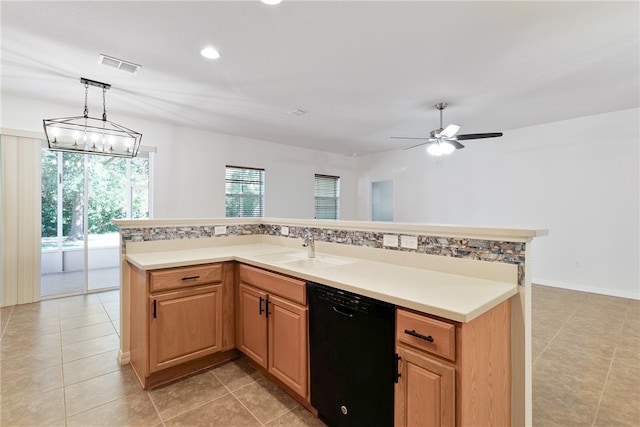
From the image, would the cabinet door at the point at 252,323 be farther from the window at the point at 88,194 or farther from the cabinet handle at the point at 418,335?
the window at the point at 88,194

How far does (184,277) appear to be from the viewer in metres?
2.13

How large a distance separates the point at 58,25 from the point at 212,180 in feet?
10.8

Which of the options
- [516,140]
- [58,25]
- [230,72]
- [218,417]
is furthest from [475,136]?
[58,25]

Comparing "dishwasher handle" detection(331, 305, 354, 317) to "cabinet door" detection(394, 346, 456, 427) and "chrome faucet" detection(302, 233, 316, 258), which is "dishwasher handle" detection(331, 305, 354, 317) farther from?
"chrome faucet" detection(302, 233, 316, 258)

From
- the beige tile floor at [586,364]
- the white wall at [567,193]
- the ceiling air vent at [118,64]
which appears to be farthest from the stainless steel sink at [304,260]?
the white wall at [567,193]

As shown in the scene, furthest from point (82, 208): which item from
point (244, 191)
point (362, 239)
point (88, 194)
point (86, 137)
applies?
point (362, 239)

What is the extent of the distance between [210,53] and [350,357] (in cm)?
265

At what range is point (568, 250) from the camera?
465 centimetres

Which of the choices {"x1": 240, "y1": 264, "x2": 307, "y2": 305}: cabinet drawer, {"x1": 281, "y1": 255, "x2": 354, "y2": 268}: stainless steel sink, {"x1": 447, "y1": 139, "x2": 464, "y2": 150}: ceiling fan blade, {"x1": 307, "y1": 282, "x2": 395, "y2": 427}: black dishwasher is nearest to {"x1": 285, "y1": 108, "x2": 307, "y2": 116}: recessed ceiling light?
{"x1": 447, "y1": 139, "x2": 464, "y2": 150}: ceiling fan blade

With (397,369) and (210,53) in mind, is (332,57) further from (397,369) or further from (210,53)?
(397,369)

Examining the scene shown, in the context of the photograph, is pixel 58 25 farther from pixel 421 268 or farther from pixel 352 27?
pixel 421 268

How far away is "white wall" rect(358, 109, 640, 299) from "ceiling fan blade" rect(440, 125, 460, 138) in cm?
207

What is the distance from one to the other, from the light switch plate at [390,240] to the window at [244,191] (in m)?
4.32

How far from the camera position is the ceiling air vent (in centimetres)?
271
